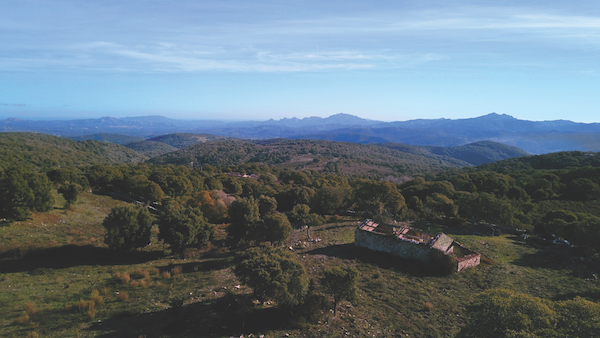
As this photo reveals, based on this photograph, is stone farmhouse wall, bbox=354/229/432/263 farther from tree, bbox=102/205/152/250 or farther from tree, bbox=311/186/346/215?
tree, bbox=102/205/152/250

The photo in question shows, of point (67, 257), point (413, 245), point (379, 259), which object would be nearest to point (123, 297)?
point (67, 257)

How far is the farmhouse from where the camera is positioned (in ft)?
73.2

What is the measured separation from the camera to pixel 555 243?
92.9 ft

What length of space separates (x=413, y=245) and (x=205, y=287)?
16.1 metres

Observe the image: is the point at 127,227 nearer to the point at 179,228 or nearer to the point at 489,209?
the point at 179,228

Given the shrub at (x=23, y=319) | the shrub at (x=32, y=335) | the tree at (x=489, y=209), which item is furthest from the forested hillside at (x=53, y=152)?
the tree at (x=489, y=209)

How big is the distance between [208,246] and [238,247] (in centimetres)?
291

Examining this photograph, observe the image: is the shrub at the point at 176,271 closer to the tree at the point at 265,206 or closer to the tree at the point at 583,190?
the tree at the point at 265,206

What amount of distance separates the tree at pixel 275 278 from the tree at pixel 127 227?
12.7 meters

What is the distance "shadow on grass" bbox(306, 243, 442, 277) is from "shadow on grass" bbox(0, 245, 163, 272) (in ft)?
47.1

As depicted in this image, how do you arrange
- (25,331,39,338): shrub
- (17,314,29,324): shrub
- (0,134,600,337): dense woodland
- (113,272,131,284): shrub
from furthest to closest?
(113,272,131,284): shrub, (17,314,29,324): shrub, (25,331,39,338): shrub, (0,134,600,337): dense woodland

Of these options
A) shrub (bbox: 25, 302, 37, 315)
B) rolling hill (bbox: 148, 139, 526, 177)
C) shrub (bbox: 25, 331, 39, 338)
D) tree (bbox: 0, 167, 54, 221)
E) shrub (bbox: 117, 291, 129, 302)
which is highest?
tree (bbox: 0, 167, 54, 221)

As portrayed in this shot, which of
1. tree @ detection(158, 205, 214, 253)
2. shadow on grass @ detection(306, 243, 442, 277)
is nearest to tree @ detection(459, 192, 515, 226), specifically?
shadow on grass @ detection(306, 243, 442, 277)

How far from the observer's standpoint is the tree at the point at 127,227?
21844mm
